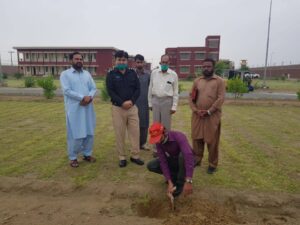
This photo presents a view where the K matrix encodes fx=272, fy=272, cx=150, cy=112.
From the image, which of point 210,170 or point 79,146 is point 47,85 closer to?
point 79,146

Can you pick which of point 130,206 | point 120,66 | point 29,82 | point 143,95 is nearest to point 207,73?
point 120,66

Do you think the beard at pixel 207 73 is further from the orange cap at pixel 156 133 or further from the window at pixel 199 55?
the window at pixel 199 55

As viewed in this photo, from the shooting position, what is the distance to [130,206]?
3.42 metres

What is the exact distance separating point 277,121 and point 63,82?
23.6 feet

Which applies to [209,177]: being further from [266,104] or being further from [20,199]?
[266,104]

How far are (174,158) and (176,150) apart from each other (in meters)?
0.15

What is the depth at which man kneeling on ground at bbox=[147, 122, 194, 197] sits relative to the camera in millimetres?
3067

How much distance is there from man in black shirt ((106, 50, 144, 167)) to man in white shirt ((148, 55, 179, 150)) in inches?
14.5

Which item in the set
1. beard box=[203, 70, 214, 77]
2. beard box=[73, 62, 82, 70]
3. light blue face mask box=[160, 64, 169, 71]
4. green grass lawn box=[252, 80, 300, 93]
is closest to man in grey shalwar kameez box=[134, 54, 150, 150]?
light blue face mask box=[160, 64, 169, 71]

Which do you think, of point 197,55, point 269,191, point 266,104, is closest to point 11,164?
point 269,191

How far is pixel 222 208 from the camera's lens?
3.32 m

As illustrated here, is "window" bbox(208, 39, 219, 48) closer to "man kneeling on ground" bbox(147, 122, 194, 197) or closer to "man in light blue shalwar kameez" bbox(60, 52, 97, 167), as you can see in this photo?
"man in light blue shalwar kameez" bbox(60, 52, 97, 167)

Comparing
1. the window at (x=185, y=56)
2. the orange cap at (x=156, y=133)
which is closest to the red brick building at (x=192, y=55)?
the window at (x=185, y=56)

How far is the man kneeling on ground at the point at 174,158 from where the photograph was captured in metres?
3.07
